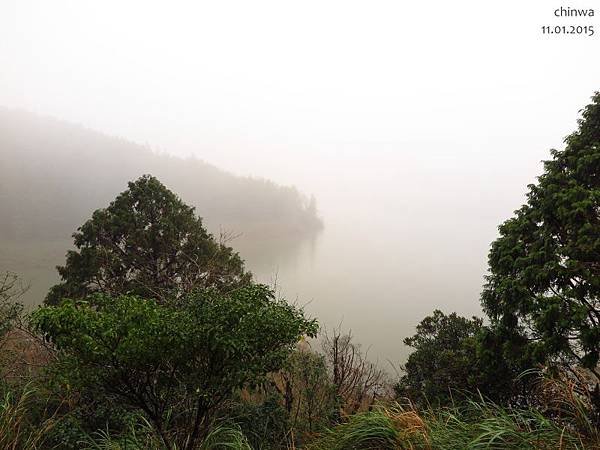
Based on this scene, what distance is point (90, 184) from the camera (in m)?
98.1

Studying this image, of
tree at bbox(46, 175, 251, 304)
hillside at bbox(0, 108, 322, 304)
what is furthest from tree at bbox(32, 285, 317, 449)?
hillside at bbox(0, 108, 322, 304)

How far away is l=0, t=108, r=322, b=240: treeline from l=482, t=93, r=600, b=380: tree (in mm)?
79111

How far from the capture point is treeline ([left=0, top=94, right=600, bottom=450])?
2943 mm

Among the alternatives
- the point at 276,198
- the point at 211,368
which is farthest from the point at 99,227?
the point at 276,198

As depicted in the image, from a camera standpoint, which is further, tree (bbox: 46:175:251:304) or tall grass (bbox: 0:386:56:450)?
tree (bbox: 46:175:251:304)

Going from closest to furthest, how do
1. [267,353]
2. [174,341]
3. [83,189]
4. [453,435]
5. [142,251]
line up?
[453,435] → [174,341] → [267,353] → [142,251] → [83,189]

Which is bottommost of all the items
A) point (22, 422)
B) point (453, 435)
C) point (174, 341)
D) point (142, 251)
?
point (22, 422)

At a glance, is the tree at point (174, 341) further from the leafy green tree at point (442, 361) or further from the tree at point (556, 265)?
the leafy green tree at point (442, 361)

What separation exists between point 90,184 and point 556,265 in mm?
113954

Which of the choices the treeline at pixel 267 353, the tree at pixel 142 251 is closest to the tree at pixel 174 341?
the treeline at pixel 267 353

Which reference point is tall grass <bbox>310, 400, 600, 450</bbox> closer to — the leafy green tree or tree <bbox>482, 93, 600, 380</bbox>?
tree <bbox>482, 93, 600, 380</bbox>

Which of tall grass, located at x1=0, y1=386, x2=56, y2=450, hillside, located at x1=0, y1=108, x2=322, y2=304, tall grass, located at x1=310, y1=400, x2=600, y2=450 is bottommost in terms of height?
tall grass, located at x1=0, y1=386, x2=56, y2=450

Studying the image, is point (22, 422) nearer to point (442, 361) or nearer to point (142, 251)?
point (142, 251)

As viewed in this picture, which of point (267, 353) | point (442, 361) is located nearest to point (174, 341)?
point (267, 353)
